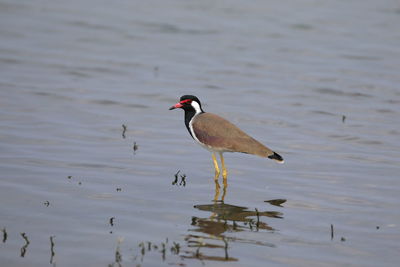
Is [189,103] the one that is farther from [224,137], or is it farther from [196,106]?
[224,137]

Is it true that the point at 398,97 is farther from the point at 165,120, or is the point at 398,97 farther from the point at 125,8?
the point at 125,8

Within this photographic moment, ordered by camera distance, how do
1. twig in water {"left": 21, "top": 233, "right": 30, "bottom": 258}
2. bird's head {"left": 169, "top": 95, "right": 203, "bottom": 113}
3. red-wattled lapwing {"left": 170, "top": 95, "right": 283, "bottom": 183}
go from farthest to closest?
bird's head {"left": 169, "top": 95, "right": 203, "bottom": 113} → red-wattled lapwing {"left": 170, "top": 95, "right": 283, "bottom": 183} → twig in water {"left": 21, "top": 233, "right": 30, "bottom": 258}

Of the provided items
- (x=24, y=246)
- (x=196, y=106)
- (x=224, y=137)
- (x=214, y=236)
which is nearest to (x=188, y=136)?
(x=196, y=106)

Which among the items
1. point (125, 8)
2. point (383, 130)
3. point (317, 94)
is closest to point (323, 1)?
point (125, 8)

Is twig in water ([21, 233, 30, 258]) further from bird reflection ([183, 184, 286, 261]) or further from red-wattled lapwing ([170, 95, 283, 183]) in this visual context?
red-wattled lapwing ([170, 95, 283, 183])

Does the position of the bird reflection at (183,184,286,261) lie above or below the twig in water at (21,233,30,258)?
above

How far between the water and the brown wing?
0.54m

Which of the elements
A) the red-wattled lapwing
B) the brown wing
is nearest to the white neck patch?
the red-wattled lapwing

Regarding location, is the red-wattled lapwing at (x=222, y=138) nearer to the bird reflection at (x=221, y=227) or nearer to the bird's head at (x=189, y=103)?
the bird's head at (x=189, y=103)

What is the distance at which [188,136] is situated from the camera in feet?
46.2

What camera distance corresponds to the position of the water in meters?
8.86

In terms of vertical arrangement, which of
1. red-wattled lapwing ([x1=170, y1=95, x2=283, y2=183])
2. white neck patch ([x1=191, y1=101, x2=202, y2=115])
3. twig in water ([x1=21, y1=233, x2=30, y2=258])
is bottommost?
twig in water ([x1=21, y1=233, x2=30, y2=258])

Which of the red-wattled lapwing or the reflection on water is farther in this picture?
the red-wattled lapwing

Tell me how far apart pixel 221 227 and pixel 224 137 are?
7.91ft
